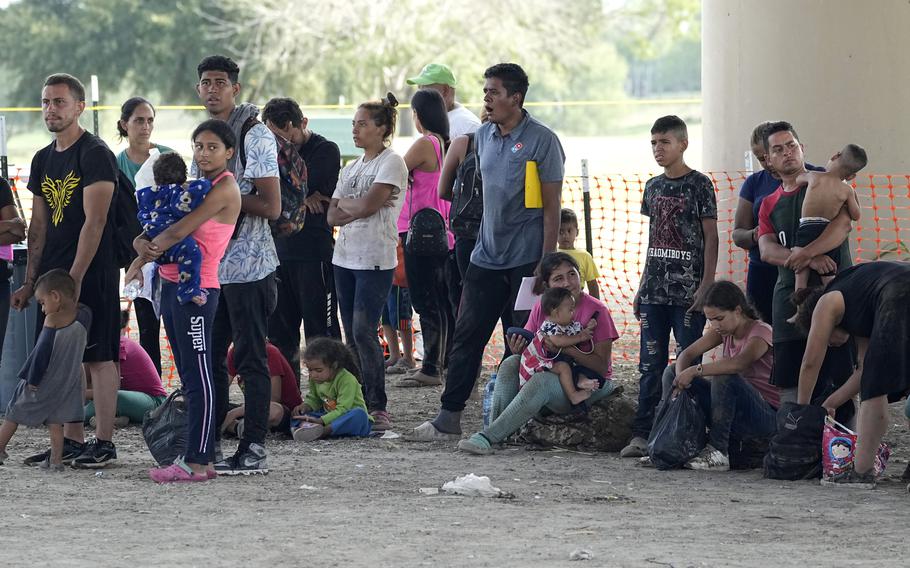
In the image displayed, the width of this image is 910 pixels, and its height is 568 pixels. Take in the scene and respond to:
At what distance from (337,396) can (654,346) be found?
1786 mm

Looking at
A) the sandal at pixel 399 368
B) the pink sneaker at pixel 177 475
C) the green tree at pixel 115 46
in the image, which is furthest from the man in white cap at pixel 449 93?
the green tree at pixel 115 46

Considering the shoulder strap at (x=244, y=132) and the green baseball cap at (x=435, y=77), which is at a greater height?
the green baseball cap at (x=435, y=77)

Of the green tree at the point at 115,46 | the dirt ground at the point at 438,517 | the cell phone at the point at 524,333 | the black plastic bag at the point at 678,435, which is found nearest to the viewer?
the dirt ground at the point at 438,517

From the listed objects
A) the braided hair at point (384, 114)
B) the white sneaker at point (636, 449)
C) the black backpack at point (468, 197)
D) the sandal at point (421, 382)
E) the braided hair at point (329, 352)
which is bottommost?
the white sneaker at point (636, 449)

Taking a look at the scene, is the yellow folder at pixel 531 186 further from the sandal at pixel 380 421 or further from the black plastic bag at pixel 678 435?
the sandal at pixel 380 421

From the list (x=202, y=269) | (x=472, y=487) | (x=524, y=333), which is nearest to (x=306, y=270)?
(x=524, y=333)

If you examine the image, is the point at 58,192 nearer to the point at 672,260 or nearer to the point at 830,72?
the point at 672,260

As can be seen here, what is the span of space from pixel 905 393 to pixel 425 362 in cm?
408

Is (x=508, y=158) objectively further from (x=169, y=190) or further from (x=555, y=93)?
(x=555, y=93)

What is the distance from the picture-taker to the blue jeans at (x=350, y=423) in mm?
7953

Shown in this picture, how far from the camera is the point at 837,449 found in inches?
259

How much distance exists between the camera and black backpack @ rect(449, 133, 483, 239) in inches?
324

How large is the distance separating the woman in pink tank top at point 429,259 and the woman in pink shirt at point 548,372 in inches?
66.0

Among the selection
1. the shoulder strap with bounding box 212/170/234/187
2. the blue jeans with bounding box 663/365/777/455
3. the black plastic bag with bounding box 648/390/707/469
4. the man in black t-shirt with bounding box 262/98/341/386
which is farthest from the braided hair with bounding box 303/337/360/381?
the blue jeans with bounding box 663/365/777/455
